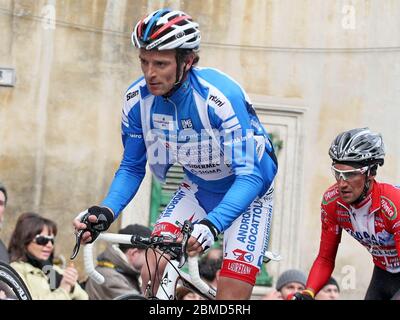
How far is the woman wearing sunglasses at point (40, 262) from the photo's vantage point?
8.48m

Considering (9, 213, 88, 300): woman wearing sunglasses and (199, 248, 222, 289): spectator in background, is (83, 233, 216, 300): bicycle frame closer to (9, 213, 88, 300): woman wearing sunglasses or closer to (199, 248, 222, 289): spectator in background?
(9, 213, 88, 300): woman wearing sunglasses

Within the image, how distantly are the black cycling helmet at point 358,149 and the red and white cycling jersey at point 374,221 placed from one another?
21 cm

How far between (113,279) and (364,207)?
8.49 ft

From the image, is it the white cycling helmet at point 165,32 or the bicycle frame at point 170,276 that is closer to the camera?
the bicycle frame at point 170,276

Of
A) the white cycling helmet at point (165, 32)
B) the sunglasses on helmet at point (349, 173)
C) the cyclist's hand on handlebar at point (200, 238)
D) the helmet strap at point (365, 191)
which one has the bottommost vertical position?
the cyclist's hand on handlebar at point (200, 238)

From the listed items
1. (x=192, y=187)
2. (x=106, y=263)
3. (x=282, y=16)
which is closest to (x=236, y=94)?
(x=192, y=187)

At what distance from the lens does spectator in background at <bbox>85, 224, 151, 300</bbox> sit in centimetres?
916

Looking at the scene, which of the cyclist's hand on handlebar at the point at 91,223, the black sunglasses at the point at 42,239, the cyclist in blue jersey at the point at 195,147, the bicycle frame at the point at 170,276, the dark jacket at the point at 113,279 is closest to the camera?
the bicycle frame at the point at 170,276

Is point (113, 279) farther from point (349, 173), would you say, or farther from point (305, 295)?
point (349, 173)

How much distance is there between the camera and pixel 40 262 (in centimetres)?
883

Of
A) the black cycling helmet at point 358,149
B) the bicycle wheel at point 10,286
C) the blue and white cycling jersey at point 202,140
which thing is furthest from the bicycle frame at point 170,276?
the black cycling helmet at point 358,149

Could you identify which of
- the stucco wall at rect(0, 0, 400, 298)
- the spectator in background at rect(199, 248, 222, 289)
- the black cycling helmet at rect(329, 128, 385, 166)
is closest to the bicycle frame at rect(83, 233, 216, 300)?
the black cycling helmet at rect(329, 128, 385, 166)

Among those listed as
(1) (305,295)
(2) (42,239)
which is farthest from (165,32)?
(2) (42,239)

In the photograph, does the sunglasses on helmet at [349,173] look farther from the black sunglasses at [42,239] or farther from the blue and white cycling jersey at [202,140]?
the black sunglasses at [42,239]
